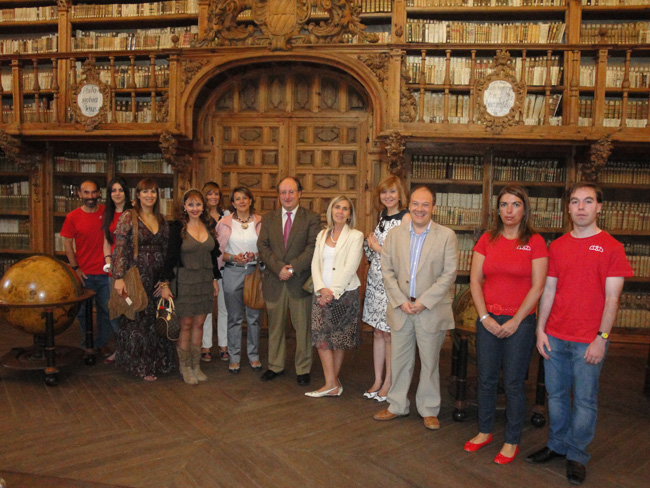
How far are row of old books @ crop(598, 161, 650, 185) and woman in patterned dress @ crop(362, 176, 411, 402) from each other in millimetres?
3167

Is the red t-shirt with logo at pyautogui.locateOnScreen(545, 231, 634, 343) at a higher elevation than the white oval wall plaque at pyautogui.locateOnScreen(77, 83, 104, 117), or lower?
lower

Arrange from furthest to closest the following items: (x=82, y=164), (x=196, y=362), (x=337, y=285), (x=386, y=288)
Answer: (x=82, y=164) → (x=196, y=362) → (x=337, y=285) → (x=386, y=288)

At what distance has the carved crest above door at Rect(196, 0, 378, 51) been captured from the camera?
17.3ft

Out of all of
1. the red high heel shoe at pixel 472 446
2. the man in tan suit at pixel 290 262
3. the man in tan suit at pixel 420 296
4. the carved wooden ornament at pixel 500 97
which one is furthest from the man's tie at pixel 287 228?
the carved wooden ornament at pixel 500 97

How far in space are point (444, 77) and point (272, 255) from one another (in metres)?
2.93

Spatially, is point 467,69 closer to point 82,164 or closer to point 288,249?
point 288,249

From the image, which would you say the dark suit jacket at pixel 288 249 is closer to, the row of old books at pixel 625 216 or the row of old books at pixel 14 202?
the row of old books at pixel 625 216

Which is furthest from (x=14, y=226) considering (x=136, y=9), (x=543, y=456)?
(x=543, y=456)

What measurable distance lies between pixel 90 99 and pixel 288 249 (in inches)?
132

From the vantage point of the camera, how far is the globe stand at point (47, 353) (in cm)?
401

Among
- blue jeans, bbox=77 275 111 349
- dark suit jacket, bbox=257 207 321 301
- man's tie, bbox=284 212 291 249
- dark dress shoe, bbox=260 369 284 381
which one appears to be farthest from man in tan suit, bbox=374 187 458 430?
blue jeans, bbox=77 275 111 349

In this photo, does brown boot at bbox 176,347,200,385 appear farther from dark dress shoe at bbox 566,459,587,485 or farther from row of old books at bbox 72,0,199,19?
row of old books at bbox 72,0,199,19

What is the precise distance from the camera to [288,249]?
408 cm

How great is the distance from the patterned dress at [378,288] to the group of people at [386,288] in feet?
0.03
